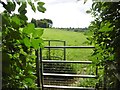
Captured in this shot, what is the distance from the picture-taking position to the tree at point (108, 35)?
1.82 m

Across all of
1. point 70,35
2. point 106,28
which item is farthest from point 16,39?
point 70,35

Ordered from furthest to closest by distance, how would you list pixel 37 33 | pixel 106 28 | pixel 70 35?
pixel 70 35, pixel 106 28, pixel 37 33

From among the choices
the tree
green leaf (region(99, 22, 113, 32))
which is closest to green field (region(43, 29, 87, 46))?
the tree

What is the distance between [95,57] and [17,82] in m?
0.96

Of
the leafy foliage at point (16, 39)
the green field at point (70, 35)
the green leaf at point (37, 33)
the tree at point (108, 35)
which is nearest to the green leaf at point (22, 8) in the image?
the leafy foliage at point (16, 39)

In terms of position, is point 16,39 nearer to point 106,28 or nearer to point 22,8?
point 22,8

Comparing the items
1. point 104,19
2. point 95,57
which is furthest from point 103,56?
point 104,19

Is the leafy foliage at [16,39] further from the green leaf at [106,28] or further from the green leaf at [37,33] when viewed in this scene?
the green leaf at [106,28]

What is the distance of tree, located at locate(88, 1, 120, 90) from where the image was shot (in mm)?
1823

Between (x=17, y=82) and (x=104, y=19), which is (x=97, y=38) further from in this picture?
(x=17, y=82)

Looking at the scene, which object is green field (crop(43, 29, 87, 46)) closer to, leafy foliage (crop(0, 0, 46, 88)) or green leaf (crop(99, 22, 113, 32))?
green leaf (crop(99, 22, 113, 32))

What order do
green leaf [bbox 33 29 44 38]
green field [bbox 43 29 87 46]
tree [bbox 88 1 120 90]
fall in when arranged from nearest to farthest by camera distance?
green leaf [bbox 33 29 44 38] → tree [bbox 88 1 120 90] → green field [bbox 43 29 87 46]

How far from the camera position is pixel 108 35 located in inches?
77.2

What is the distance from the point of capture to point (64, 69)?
607 centimetres
